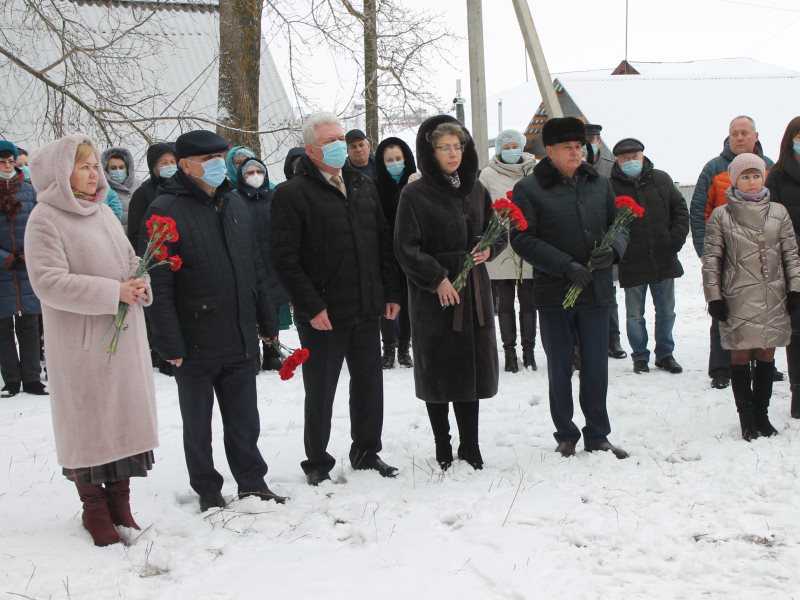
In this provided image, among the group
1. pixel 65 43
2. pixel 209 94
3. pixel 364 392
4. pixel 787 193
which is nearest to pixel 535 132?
pixel 209 94

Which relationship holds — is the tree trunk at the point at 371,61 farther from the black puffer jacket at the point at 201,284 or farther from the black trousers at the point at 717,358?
Result: the black puffer jacket at the point at 201,284

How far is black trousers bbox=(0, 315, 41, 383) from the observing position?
7.56m

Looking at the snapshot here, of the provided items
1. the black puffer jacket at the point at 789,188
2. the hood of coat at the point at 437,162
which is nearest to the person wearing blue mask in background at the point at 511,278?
the black puffer jacket at the point at 789,188

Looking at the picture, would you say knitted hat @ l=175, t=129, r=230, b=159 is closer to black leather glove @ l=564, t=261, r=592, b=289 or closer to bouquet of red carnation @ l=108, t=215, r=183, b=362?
bouquet of red carnation @ l=108, t=215, r=183, b=362

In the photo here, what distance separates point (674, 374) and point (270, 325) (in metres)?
4.29

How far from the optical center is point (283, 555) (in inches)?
152

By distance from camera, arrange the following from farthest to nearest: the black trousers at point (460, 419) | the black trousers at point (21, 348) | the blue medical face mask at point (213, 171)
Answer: the black trousers at point (21, 348) → the black trousers at point (460, 419) → the blue medical face mask at point (213, 171)

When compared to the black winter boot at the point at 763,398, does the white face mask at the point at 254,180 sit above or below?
above

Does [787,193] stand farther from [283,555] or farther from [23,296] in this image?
[23,296]

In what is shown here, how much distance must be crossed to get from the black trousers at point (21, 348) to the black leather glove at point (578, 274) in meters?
4.98

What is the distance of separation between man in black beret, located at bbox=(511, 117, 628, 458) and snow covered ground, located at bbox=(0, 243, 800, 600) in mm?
Result: 322

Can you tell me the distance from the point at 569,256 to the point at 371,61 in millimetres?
9709

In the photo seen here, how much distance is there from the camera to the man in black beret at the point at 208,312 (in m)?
4.35

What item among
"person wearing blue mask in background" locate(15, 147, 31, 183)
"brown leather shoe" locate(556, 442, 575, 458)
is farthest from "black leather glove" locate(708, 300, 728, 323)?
"person wearing blue mask in background" locate(15, 147, 31, 183)
